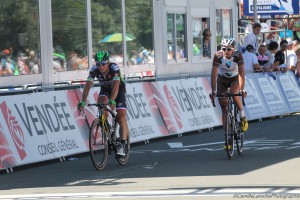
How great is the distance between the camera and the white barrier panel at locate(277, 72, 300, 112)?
84.1 feet

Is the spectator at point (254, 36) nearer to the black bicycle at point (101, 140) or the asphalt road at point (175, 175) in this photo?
the asphalt road at point (175, 175)

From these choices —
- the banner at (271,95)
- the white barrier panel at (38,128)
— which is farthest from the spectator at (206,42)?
the white barrier panel at (38,128)

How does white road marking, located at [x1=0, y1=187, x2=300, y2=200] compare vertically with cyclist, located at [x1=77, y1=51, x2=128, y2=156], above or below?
below

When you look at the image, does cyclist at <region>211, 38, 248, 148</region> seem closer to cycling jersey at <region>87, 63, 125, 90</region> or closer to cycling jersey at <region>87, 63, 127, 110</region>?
cycling jersey at <region>87, 63, 127, 110</region>

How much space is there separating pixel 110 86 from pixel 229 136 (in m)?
2.08

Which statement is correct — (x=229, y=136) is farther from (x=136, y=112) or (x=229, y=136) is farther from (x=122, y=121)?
(x=136, y=112)

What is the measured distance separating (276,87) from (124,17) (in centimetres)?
449

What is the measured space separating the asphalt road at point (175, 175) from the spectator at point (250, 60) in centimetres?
631

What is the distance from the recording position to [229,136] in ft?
49.1

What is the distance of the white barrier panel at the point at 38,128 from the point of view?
14.8m

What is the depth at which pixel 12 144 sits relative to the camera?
1474cm

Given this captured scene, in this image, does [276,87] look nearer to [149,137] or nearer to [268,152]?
[149,137]

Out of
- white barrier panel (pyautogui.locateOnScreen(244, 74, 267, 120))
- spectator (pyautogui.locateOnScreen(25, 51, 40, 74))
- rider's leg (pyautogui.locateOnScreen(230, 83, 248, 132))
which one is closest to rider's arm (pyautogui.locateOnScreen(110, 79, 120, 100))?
rider's leg (pyautogui.locateOnScreen(230, 83, 248, 132))

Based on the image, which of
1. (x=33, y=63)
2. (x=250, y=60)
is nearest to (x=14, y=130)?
(x=33, y=63)
